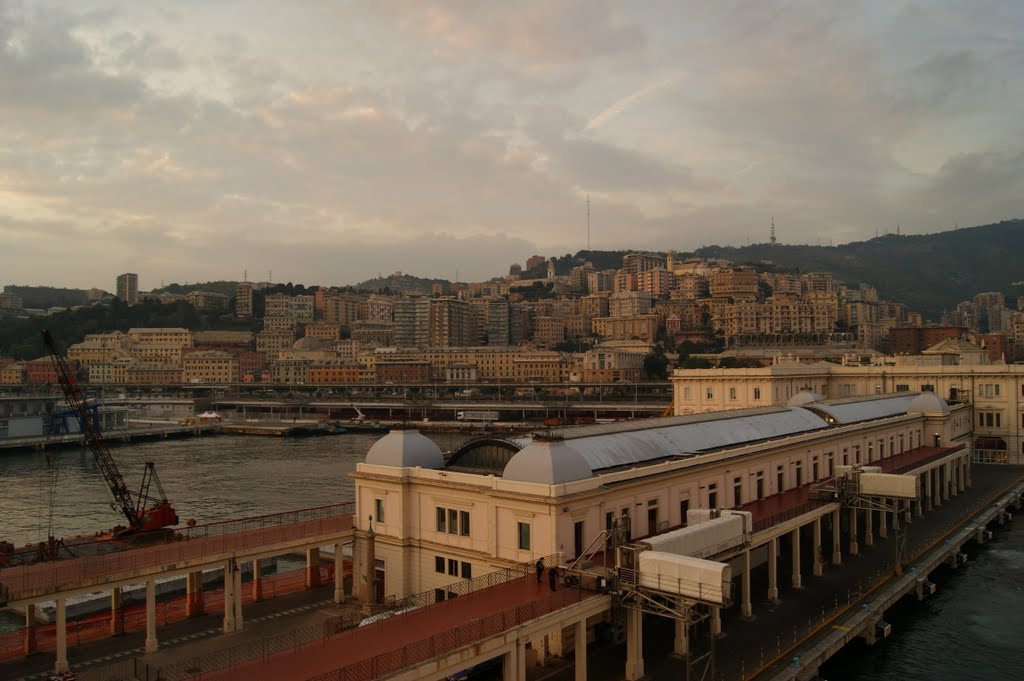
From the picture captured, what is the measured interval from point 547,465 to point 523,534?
193cm

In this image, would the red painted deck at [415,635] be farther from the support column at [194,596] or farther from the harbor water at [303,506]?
the harbor water at [303,506]

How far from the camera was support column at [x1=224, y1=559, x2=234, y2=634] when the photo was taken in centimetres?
2050

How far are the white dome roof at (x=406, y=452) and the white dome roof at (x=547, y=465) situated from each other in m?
3.95

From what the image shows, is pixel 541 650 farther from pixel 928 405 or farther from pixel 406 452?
pixel 928 405

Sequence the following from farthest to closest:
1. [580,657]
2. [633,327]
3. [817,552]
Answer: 1. [633,327]
2. [817,552]
3. [580,657]

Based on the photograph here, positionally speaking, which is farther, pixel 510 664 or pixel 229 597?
pixel 229 597

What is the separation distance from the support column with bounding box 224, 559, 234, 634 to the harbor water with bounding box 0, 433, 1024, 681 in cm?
1107

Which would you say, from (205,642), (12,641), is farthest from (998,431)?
(12,641)

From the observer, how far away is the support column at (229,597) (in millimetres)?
20500

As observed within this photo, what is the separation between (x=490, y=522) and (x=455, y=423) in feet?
286

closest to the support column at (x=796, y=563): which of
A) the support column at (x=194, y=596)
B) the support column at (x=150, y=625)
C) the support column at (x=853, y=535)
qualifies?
the support column at (x=853, y=535)

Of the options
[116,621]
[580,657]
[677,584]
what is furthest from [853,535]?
[116,621]

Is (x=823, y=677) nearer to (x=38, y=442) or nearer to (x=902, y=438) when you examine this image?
(x=902, y=438)

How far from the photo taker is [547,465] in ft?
62.0
